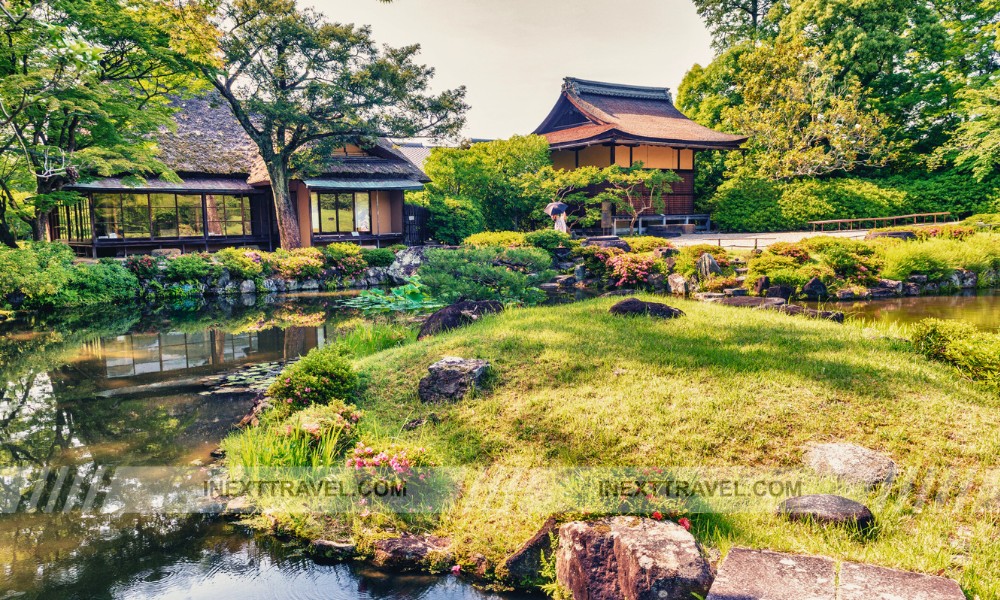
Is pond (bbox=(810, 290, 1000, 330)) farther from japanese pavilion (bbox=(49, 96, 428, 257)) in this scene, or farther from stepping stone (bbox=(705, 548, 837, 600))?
japanese pavilion (bbox=(49, 96, 428, 257))

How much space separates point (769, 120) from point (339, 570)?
2758 cm

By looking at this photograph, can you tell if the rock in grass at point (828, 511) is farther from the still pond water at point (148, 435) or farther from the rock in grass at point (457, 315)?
the rock in grass at point (457, 315)

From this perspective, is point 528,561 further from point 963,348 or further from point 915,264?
point 915,264

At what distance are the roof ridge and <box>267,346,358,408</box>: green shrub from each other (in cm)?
2566

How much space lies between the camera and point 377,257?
20.9 meters

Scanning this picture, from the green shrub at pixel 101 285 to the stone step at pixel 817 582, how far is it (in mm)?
17264

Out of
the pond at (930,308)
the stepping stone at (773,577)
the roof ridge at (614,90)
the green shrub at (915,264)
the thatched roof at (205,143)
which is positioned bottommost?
the stepping stone at (773,577)

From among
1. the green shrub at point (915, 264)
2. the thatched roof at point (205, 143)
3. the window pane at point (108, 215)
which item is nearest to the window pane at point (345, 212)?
the thatched roof at point (205, 143)

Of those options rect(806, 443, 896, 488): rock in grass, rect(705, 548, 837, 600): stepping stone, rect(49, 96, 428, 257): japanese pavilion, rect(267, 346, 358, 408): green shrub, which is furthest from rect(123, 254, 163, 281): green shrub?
rect(705, 548, 837, 600): stepping stone

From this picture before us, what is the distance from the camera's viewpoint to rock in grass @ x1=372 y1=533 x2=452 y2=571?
159 inches

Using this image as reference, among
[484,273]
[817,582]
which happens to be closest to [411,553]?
[817,582]

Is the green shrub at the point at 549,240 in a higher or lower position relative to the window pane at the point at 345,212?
lower

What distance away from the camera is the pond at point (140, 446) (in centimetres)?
388

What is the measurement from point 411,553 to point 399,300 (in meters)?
11.3
